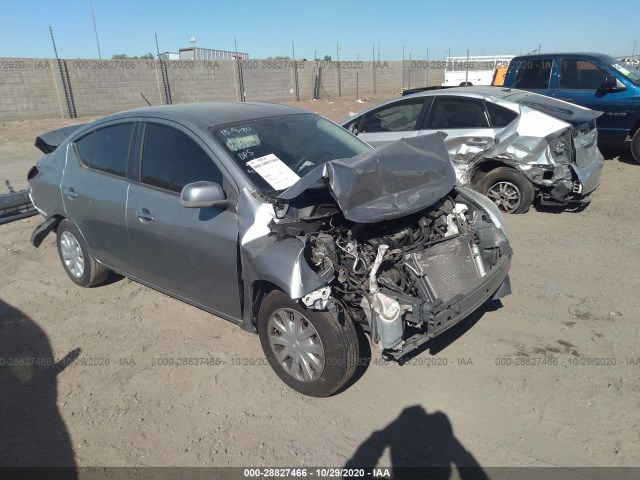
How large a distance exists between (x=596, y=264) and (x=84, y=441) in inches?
191

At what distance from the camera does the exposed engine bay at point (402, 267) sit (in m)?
2.83

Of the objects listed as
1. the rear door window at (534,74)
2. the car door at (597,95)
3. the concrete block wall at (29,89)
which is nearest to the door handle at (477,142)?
the car door at (597,95)

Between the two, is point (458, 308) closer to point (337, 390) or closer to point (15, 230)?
point (337, 390)

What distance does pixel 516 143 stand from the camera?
235 inches

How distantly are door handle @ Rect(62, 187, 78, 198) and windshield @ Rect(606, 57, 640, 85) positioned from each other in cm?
929

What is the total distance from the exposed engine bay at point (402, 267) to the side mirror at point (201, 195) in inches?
17.3

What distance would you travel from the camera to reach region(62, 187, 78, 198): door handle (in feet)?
14.5

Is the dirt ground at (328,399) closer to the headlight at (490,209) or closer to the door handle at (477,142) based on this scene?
the headlight at (490,209)

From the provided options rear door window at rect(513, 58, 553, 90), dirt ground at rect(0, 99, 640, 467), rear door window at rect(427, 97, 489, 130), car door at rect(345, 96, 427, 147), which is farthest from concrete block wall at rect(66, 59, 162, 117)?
dirt ground at rect(0, 99, 640, 467)

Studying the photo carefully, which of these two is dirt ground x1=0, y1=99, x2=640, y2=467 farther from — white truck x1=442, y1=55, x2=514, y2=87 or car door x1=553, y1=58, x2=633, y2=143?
white truck x1=442, y1=55, x2=514, y2=87

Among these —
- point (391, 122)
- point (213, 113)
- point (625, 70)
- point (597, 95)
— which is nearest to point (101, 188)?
point (213, 113)

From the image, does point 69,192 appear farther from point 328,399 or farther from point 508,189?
point 508,189

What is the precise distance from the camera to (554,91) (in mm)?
9352

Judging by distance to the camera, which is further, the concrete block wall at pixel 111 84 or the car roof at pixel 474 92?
the concrete block wall at pixel 111 84
